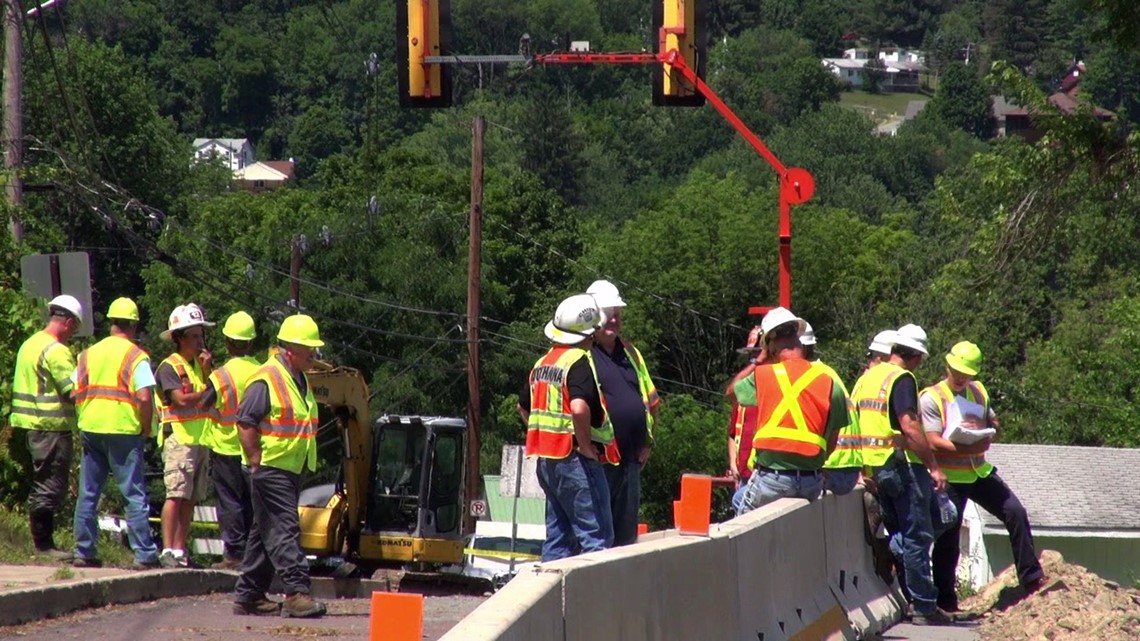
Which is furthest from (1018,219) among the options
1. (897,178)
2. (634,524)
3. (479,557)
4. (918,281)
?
(897,178)

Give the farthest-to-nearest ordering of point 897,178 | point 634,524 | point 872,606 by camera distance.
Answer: point 897,178
point 872,606
point 634,524

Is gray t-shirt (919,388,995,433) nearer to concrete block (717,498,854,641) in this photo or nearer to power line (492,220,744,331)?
concrete block (717,498,854,641)

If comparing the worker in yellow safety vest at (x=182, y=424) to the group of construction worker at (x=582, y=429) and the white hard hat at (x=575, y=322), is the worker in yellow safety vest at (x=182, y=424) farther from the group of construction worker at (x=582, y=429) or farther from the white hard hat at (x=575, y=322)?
the white hard hat at (x=575, y=322)

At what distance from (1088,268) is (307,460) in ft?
193

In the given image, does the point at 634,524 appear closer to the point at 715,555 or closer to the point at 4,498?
the point at 715,555

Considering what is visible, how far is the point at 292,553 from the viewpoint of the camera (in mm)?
10695

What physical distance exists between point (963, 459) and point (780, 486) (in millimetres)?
2100

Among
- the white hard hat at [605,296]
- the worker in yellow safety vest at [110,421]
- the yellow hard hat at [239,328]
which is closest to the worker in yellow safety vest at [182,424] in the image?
the worker in yellow safety vest at [110,421]

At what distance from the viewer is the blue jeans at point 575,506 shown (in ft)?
31.9

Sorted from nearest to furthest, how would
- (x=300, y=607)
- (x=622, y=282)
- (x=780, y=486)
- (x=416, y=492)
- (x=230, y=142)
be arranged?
(x=300, y=607)
(x=780, y=486)
(x=416, y=492)
(x=622, y=282)
(x=230, y=142)

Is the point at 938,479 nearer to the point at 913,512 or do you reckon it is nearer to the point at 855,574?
the point at 913,512

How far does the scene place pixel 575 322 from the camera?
980 centimetres

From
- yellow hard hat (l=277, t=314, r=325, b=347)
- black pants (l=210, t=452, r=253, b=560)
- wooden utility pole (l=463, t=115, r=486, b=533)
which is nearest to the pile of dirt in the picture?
yellow hard hat (l=277, t=314, r=325, b=347)

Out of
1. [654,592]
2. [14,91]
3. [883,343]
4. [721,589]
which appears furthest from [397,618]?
[14,91]
